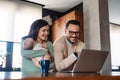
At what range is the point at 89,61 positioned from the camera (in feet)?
5.25

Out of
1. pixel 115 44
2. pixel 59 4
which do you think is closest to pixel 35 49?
pixel 59 4

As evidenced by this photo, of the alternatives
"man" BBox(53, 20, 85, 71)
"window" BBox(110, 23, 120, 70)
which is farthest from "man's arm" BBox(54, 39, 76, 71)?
"window" BBox(110, 23, 120, 70)

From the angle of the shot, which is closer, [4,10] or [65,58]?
[65,58]

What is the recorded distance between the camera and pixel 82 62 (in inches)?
61.5

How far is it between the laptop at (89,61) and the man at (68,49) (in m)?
0.48

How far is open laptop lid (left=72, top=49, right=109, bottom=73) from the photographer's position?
5.11ft

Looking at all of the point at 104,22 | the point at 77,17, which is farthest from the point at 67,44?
the point at 77,17

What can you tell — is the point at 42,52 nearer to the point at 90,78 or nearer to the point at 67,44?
the point at 67,44

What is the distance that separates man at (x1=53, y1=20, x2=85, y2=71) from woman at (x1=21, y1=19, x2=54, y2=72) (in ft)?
0.31

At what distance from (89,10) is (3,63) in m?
2.51

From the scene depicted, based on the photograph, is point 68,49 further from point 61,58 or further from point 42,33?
point 42,33

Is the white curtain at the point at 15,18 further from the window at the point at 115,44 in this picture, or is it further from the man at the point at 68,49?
the window at the point at 115,44

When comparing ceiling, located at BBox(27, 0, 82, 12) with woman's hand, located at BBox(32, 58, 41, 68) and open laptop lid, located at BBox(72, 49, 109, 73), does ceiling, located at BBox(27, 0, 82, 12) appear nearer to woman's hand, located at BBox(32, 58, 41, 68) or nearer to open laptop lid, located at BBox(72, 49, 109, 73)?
woman's hand, located at BBox(32, 58, 41, 68)

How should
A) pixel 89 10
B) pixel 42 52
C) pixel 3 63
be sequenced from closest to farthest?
1. pixel 42 52
2. pixel 89 10
3. pixel 3 63
